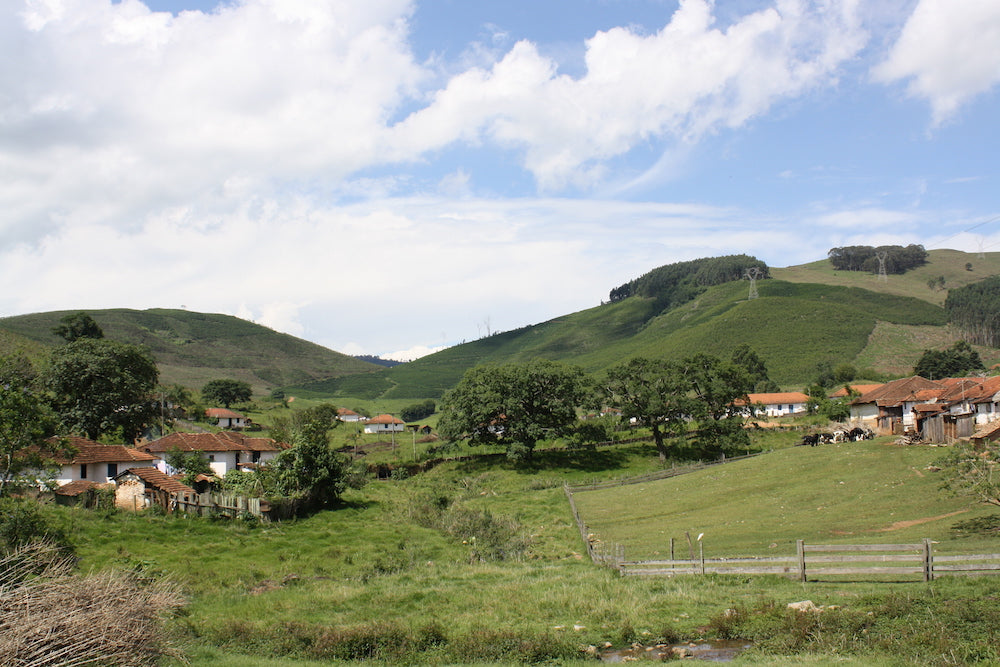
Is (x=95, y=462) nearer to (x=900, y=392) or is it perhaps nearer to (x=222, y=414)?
(x=222, y=414)

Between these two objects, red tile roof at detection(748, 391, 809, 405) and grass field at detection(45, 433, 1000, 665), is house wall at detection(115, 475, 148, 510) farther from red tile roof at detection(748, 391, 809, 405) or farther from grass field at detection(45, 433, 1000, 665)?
red tile roof at detection(748, 391, 809, 405)

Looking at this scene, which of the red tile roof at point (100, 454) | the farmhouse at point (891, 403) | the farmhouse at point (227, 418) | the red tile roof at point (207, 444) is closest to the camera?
the red tile roof at point (100, 454)

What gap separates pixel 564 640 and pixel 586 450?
5900cm

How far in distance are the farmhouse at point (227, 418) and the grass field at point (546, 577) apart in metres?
67.1

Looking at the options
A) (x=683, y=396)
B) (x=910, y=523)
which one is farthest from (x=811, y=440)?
(x=910, y=523)

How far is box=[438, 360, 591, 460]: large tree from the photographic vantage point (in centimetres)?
7175

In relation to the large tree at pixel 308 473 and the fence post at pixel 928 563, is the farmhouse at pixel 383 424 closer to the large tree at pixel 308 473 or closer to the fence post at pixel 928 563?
the large tree at pixel 308 473

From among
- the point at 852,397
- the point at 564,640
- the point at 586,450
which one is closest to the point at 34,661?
the point at 564,640

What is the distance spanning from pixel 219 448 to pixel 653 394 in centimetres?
4315

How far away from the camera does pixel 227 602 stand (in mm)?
22656

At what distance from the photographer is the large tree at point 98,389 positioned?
61.7 meters

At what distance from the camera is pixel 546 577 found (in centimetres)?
2462

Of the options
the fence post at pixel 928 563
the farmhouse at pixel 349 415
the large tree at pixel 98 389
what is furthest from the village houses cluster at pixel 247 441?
the farmhouse at pixel 349 415

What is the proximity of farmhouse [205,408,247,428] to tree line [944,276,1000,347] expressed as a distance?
167005 millimetres
